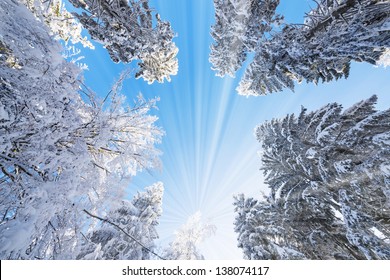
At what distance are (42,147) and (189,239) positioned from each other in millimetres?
16631

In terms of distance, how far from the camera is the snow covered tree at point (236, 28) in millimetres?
7152

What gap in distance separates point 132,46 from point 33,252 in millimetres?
6951

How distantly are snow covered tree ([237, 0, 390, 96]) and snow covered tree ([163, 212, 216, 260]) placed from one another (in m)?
13.7

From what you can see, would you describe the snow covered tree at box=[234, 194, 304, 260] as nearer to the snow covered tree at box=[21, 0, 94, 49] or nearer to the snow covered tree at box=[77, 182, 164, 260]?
the snow covered tree at box=[77, 182, 164, 260]

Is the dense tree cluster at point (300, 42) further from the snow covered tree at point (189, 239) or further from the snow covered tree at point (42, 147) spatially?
the snow covered tree at point (189, 239)

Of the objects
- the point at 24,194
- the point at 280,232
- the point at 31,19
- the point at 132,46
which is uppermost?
the point at 132,46

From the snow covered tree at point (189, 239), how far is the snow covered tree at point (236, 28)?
1350 cm

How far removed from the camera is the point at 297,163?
8438mm

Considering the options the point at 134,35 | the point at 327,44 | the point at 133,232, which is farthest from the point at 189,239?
the point at 327,44

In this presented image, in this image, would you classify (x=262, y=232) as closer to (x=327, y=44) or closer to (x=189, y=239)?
(x=327, y=44)

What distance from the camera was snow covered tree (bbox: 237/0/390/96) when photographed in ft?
17.1

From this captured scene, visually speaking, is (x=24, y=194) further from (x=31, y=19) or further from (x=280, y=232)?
(x=280, y=232)

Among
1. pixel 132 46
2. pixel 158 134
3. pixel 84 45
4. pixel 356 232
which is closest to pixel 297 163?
pixel 356 232

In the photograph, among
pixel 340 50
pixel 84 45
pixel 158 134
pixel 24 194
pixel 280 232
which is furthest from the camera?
pixel 280 232
